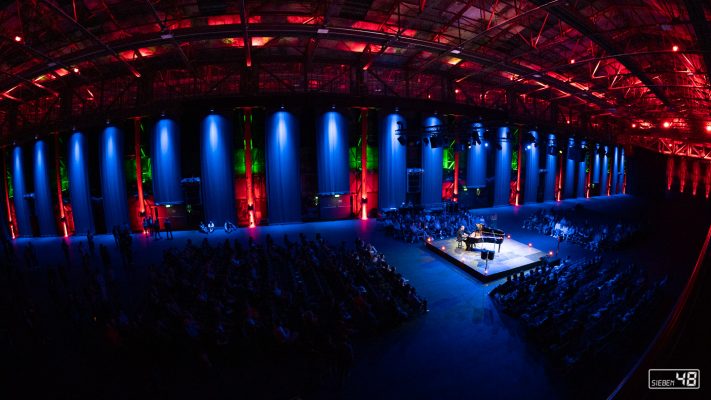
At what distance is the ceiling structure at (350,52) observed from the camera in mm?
11172

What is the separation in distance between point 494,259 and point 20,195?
2893 centimetres

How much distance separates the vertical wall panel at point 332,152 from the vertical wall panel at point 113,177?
38.4ft

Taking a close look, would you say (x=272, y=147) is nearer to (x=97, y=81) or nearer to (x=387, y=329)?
(x=97, y=81)

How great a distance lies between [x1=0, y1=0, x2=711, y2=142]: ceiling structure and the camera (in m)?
11.2

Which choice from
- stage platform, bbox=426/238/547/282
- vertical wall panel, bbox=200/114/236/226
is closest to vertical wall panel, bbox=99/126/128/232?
vertical wall panel, bbox=200/114/236/226

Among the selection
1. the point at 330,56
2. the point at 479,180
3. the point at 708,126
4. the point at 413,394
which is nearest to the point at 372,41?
the point at 330,56

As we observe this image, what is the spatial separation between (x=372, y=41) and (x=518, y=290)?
35.9 feet

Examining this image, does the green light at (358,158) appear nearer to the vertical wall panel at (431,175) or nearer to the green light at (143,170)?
the vertical wall panel at (431,175)

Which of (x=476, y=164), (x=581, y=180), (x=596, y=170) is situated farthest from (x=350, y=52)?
(x=596, y=170)

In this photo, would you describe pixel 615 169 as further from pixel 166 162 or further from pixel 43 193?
pixel 43 193

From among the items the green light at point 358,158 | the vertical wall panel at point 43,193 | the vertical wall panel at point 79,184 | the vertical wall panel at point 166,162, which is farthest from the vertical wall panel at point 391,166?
the vertical wall panel at point 43,193

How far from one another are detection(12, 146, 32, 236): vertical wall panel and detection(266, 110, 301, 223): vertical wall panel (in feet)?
54.0

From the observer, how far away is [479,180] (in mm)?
23000

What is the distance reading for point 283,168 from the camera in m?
17.9
